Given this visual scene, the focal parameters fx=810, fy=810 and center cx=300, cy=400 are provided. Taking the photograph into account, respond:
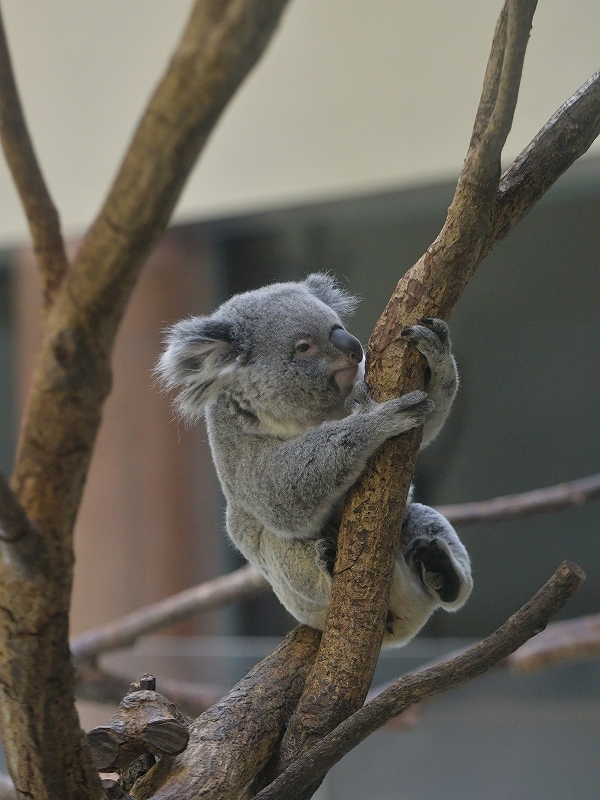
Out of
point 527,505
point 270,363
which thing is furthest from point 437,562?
point 527,505

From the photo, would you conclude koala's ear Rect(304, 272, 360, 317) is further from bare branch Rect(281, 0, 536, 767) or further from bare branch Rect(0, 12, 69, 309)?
bare branch Rect(0, 12, 69, 309)

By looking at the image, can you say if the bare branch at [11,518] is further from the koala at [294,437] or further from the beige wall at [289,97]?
the beige wall at [289,97]

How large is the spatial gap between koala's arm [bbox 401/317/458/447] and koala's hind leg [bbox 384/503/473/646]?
287 millimetres

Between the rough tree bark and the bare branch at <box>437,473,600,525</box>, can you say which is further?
the bare branch at <box>437,473,600,525</box>

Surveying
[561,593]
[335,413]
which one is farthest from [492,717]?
[561,593]

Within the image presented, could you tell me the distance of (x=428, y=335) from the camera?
1.61m

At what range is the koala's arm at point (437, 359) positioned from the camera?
161cm

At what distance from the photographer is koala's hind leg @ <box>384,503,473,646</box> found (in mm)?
1957

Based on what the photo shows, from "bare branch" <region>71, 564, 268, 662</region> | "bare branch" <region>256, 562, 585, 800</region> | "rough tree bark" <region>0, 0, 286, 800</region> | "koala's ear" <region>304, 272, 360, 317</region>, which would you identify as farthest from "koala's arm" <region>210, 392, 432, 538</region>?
"bare branch" <region>71, 564, 268, 662</region>

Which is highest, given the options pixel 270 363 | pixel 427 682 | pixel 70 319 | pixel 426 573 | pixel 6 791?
pixel 270 363

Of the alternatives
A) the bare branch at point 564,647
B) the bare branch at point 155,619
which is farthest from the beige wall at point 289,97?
the bare branch at point 155,619

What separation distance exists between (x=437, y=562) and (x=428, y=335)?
0.63 m

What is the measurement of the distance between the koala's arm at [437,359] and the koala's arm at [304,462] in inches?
3.5

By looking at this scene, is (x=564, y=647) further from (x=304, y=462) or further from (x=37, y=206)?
(x=37, y=206)
